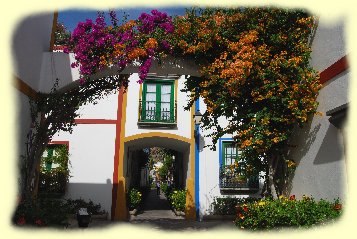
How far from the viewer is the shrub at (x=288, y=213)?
5645mm

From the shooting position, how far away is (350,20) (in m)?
5.83

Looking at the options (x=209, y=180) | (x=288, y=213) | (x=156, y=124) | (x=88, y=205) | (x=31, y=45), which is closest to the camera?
(x=288, y=213)

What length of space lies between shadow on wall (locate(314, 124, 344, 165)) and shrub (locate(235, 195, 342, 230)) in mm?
764

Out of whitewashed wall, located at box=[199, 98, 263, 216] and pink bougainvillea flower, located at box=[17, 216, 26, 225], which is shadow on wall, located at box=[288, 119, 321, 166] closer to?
pink bougainvillea flower, located at box=[17, 216, 26, 225]

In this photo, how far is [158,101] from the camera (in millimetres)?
15008

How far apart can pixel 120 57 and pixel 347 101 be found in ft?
15.4

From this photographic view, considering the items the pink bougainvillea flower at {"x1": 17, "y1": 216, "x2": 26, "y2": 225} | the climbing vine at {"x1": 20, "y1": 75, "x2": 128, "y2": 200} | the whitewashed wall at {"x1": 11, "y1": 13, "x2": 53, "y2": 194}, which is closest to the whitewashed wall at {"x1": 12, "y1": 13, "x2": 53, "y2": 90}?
the whitewashed wall at {"x1": 11, "y1": 13, "x2": 53, "y2": 194}

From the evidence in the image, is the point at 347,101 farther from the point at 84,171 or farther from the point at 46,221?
the point at 84,171

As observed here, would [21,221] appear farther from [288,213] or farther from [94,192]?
[94,192]

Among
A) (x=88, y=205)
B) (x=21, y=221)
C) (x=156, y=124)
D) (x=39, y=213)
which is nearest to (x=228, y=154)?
(x=156, y=124)

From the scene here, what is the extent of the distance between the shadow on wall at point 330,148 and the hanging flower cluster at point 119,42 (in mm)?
3828

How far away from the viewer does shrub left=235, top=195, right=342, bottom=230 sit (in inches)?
222

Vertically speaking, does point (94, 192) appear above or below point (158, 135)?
below

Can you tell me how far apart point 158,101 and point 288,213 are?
9755 mm
